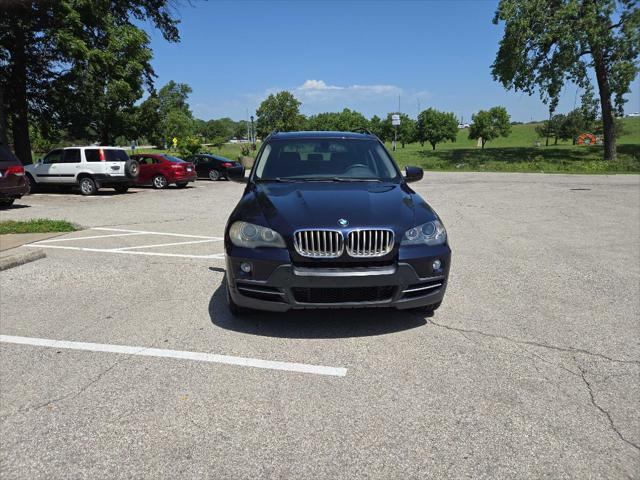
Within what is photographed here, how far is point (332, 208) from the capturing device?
408cm

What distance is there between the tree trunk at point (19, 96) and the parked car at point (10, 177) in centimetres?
1154

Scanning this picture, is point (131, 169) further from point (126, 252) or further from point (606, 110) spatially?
point (606, 110)

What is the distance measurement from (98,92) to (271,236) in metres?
22.3

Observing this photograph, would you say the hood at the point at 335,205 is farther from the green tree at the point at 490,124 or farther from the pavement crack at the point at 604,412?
the green tree at the point at 490,124

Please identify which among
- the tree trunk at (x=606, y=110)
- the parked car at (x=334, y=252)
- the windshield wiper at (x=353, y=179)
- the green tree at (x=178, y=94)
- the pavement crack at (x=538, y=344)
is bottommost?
the pavement crack at (x=538, y=344)

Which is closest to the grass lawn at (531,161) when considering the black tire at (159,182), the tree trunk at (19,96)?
the black tire at (159,182)

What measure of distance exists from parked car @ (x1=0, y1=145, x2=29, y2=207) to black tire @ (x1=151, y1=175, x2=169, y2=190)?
7.73 metres

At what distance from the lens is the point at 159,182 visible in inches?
809

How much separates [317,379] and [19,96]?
2490 cm

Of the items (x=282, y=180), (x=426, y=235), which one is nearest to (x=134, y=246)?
(x=282, y=180)

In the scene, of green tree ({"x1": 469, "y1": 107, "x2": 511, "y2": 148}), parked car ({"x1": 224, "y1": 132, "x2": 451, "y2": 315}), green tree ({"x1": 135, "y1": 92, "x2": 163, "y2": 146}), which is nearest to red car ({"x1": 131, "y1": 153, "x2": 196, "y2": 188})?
parked car ({"x1": 224, "y1": 132, "x2": 451, "y2": 315})

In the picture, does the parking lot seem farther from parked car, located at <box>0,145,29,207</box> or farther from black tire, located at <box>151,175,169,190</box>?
black tire, located at <box>151,175,169,190</box>

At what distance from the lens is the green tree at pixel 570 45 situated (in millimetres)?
28969

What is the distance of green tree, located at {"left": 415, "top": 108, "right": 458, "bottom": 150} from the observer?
319ft
